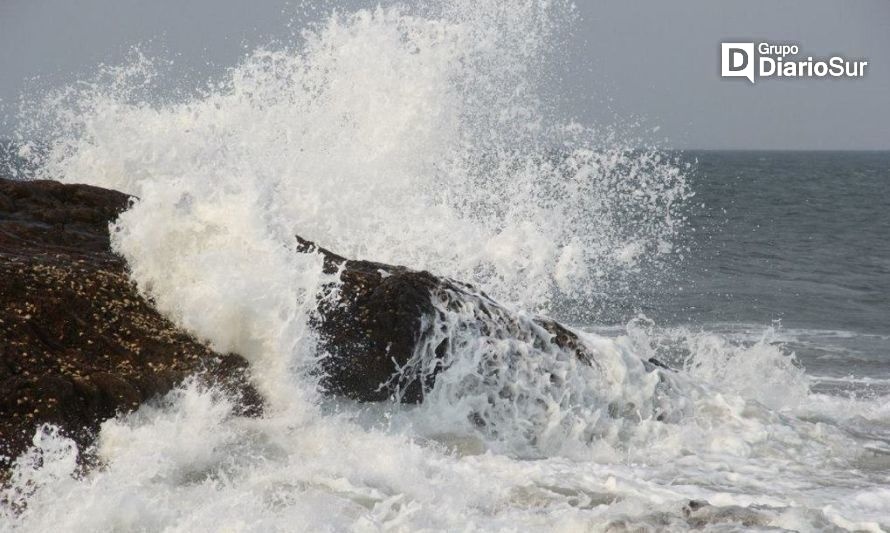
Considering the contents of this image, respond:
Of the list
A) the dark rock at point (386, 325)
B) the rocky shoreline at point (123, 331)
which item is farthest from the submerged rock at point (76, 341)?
the dark rock at point (386, 325)

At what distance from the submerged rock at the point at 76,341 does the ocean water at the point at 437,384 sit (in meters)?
0.12

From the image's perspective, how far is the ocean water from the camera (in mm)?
4262

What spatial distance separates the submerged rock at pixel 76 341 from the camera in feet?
14.4

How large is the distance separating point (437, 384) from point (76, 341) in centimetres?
211

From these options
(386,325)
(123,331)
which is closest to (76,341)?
(123,331)

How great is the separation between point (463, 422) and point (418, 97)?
19.8 feet

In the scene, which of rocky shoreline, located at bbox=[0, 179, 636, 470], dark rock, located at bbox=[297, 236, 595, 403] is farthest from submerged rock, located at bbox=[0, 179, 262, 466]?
dark rock, located at bbox=[297, 236, 595, 403]

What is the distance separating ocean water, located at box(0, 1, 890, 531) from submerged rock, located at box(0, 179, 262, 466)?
0.12 m

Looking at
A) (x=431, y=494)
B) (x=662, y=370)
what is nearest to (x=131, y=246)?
(x=431, y=494)

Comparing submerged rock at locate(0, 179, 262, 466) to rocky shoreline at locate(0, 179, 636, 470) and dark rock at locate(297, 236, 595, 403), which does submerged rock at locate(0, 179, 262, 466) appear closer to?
rocky shoreline at locate(0, 179, 636, 470)

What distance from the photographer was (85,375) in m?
4.66

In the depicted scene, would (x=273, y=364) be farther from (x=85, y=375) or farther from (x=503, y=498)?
(x=503, y=498)

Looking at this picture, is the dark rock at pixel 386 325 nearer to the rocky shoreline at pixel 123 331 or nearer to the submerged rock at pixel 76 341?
the rocky shoreline at pixel 123 331

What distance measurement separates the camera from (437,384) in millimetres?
5809
